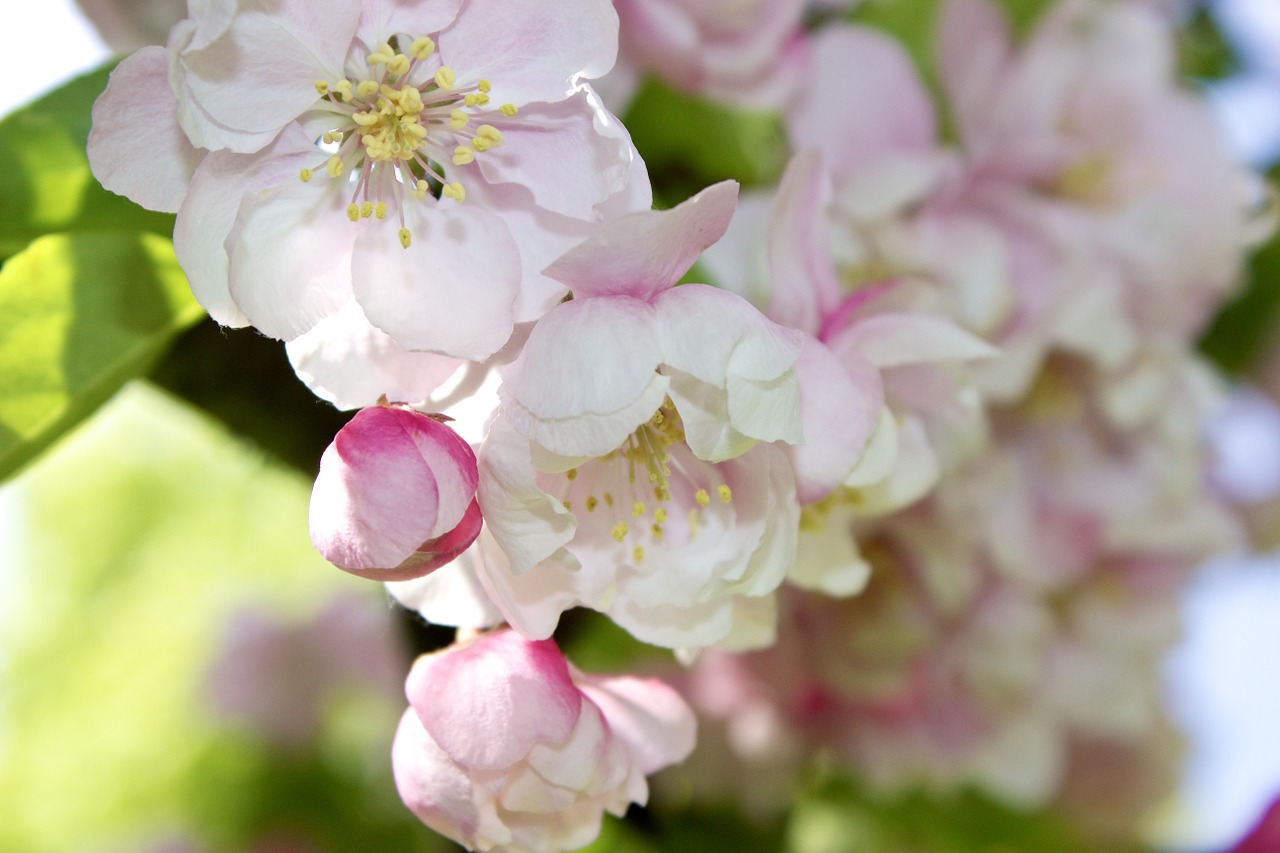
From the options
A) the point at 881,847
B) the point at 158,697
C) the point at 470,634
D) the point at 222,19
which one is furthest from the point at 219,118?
the point at 158,697

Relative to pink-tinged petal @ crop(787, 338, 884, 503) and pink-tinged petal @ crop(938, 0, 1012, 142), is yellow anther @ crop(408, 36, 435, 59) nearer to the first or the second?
pink-tinged petal @ crop(787, 338, 884, 503)

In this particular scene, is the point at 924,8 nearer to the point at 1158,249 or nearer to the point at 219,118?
the point at 1158,249

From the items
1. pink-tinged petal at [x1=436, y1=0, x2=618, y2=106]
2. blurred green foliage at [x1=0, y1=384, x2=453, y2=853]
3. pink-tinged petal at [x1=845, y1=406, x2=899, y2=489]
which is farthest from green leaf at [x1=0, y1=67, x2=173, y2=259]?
blurred green foliage at [x1=0, y1=384, x2=453, y2=853]

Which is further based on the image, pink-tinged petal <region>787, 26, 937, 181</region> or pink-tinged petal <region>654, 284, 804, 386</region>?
pink-tinged petal <region>787, 26, 937, 181</region>

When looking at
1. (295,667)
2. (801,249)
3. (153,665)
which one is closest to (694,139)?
(801,249)

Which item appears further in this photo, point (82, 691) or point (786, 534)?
point (82, 691)

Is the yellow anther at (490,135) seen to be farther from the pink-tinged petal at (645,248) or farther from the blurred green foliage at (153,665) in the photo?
the blurred green foliage at (153,665)

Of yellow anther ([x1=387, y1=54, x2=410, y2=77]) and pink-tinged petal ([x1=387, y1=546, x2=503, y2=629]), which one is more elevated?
yellow anther ([x1=387, y1=54, x2=410, y2=77])
